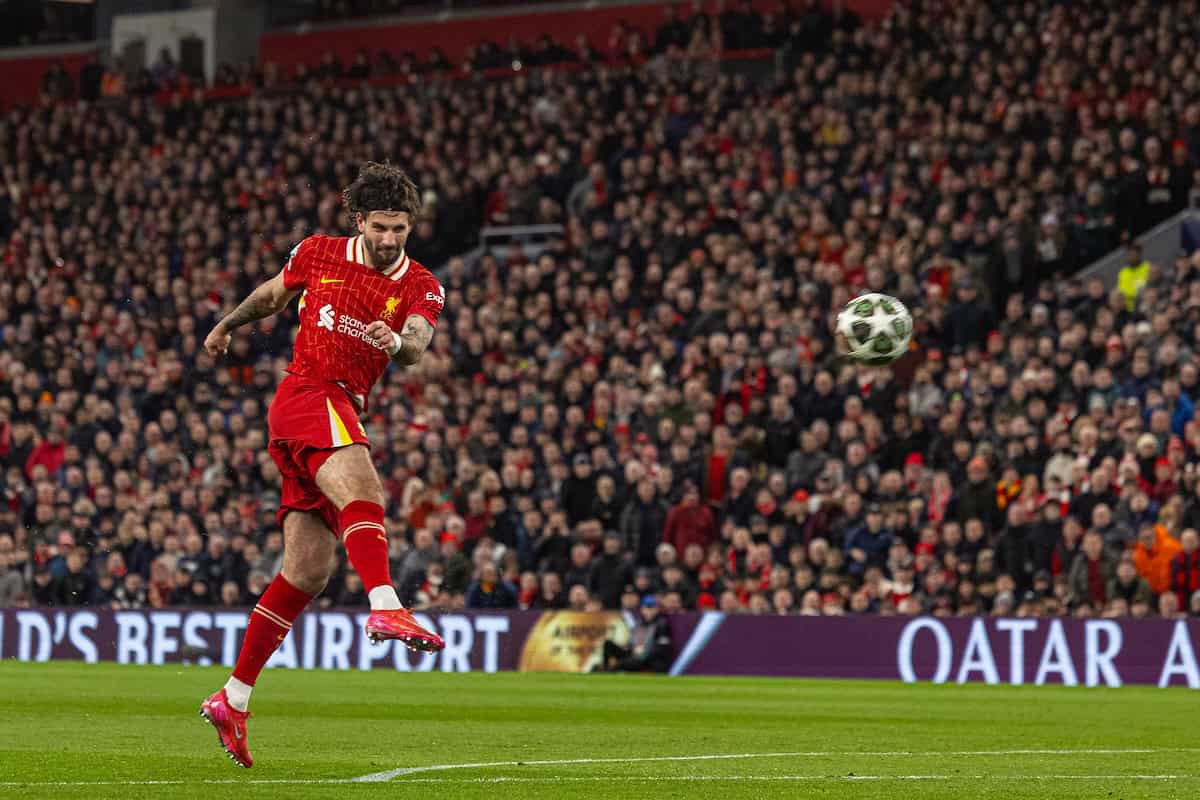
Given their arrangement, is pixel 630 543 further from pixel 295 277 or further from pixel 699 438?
pixel 295 277

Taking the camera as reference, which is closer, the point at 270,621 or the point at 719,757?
the point at 270,621

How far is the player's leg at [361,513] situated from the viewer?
29.5 feet

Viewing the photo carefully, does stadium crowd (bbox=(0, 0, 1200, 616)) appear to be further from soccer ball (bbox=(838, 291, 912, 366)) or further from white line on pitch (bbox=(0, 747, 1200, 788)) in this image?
white line on pitch (bbox=(0, 747, 1200, 788))

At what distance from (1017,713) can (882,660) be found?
227 inches

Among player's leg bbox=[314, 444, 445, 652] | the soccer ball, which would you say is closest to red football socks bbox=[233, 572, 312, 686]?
player's leg bbox=[314, 444, 445, 652]

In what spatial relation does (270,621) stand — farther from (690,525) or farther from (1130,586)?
(690,525)

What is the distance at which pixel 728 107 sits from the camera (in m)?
30.1

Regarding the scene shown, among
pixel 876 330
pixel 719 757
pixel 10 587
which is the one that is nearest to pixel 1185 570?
pixel 876 330

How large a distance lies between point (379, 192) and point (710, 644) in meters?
Result: 12.7

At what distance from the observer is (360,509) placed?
9117 mm

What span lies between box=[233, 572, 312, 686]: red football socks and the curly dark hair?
1.65 m

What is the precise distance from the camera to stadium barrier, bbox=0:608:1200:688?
19703 mm

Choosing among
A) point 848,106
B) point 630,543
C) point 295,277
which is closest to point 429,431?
point 630,543

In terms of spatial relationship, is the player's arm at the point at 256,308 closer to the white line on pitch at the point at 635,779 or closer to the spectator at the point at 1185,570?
the white line on pitch at the point at 635,779
